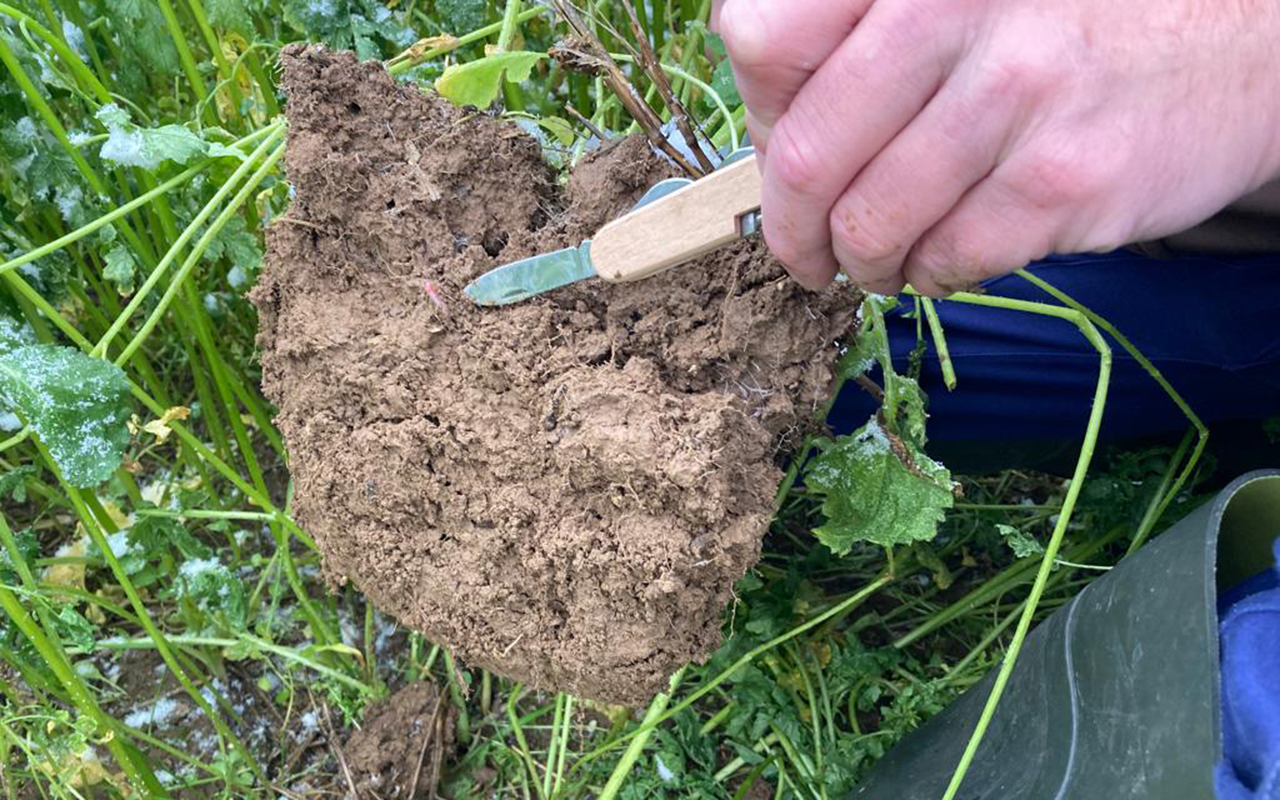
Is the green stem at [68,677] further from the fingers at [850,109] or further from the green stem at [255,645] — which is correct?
the fingers at [850,109]

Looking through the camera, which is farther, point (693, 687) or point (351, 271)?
point (693, 687)

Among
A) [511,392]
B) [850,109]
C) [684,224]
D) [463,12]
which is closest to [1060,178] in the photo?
[850,109]

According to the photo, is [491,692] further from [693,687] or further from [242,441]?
[242,441]

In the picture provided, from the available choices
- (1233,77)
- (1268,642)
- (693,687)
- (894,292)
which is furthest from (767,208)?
(693,687)

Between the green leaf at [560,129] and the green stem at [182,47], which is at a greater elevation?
the green stem at [182,47]

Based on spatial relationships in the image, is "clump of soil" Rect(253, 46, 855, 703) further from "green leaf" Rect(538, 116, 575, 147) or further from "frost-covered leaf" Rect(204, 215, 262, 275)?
"frost-covered leaf" Rect(204, 215, 262, 275)

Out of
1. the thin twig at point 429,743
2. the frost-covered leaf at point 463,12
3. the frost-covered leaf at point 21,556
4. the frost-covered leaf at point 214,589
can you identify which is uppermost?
the frost-covered leaf at point 463,12

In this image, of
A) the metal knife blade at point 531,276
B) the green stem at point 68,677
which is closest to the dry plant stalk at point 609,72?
the metal knife blade at point 531,276
